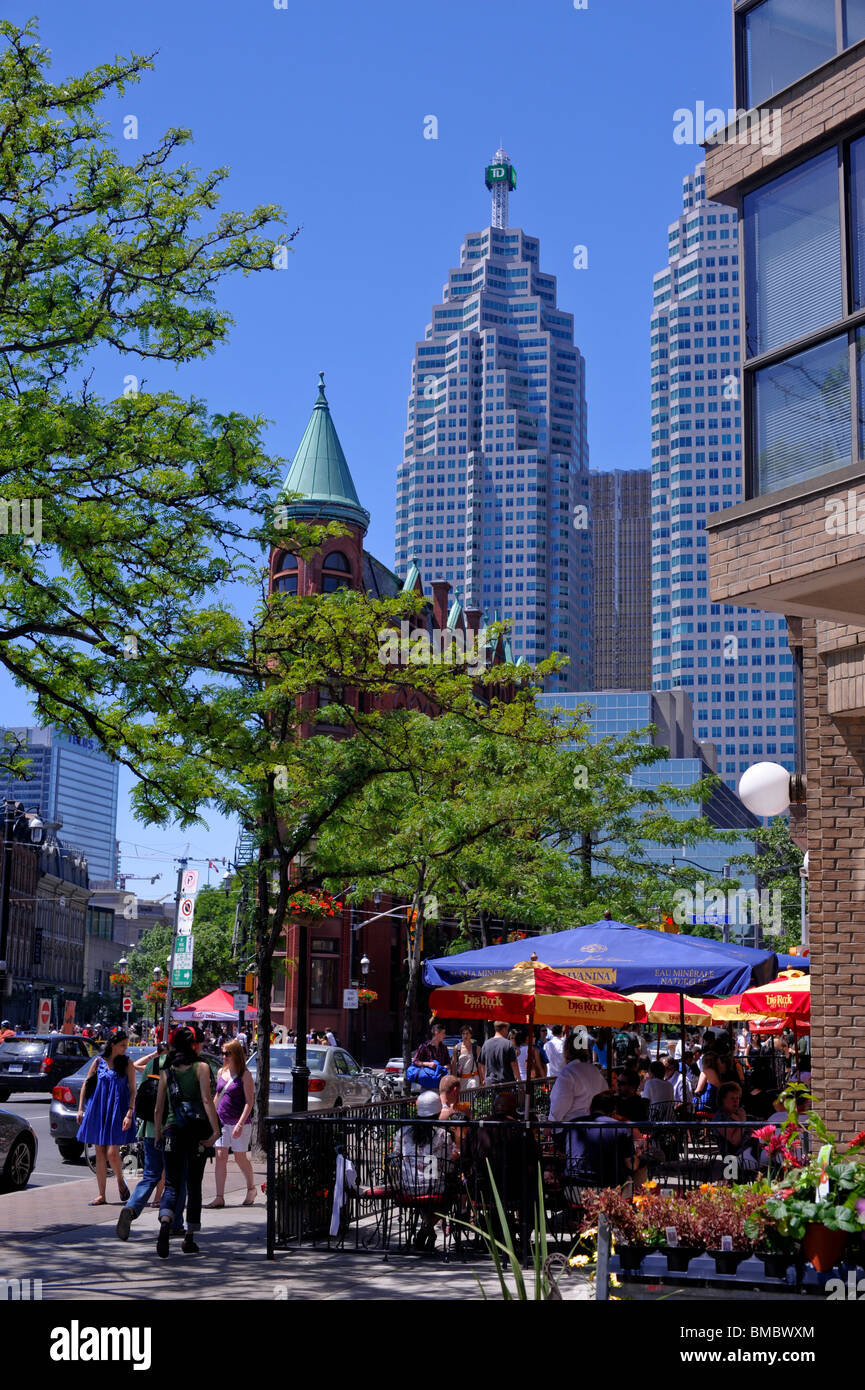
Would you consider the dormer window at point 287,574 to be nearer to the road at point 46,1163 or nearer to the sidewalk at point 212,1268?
the road at point 46,1163

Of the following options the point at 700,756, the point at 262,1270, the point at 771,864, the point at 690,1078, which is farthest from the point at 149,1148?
the point at 700,756

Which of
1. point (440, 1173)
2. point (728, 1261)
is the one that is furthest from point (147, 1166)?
point (728, 1261)

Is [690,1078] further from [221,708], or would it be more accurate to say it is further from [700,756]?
[700,756]

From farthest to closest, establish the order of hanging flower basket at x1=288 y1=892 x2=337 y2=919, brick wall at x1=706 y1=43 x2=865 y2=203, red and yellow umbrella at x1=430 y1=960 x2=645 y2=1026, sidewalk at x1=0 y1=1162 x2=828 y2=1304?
1. hanging flower basket at x1=288 y1=892 x2=337 y2=919
2. red and yellow umbrella at x1=430 y1=960 x2=645 y2=1026
3. brick wall at x1=706 y1=43 x2=865 y2=203
4. sidewalk at x1=0 y1=1162 x2=828 y2=1304

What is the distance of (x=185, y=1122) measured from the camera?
11734 mm

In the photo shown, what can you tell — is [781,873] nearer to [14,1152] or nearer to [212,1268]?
[14,1152]

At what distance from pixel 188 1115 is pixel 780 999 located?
6.87 metres

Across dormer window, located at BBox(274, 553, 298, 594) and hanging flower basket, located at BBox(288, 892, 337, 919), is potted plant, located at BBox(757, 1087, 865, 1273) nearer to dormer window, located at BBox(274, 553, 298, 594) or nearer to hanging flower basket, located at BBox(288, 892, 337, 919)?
hanging flower basket, located at BBox(288, 892, 337, 919)

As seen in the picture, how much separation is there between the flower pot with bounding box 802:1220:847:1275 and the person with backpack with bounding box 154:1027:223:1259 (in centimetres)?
609

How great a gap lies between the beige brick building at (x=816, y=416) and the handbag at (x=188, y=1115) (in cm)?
505

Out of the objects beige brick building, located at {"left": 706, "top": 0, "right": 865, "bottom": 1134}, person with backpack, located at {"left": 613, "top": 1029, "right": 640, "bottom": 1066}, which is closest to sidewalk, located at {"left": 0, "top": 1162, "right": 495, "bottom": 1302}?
beige brick building, located at {"left": 706, "top": 0, "right": 865, "bottom": 1134}

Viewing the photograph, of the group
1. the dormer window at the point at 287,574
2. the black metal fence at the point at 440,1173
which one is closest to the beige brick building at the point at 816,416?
the black metal fence at the point at 440,1173

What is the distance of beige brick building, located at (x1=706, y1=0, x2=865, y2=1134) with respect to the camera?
9891mm

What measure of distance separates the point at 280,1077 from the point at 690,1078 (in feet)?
26.0
